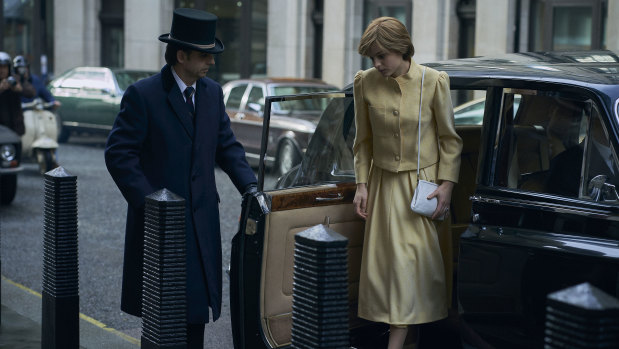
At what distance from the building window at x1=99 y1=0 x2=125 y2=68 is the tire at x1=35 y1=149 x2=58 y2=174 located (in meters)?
15.8

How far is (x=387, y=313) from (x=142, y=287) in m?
1.11

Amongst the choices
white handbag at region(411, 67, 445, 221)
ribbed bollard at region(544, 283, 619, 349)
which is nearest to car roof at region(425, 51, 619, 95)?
white handbag at region(411, 67, 445, 221)

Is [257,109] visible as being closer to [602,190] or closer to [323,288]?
[602,190]

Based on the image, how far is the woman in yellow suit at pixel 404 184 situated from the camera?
450cm

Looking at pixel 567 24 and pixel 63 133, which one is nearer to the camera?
pixel 567 24

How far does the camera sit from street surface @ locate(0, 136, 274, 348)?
7.08 metres

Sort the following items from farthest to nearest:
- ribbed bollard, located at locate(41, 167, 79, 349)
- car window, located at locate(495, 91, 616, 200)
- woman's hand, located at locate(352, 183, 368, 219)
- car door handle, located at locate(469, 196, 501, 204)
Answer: ribbed bollard, located at locate(41, 167, 79, 349) → woman's hand, located at locate(352, 183, 368, 219) → car door handle, located at locate(469, 196, 501, 204) → car window, located at locate(495, 91, 616, 200)

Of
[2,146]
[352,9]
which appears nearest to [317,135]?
[2,146]

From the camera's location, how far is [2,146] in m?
11.9

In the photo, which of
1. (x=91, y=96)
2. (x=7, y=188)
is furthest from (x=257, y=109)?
(x=91, y=96)

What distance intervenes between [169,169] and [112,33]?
27.5 m

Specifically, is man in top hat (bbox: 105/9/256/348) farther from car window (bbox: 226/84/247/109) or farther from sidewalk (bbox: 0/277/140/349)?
car window (bbox: 226/84/247/109)

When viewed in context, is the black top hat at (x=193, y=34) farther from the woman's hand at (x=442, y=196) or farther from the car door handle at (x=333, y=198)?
the woman's hand at (x=442, y=196)

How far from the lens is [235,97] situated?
1719cm
